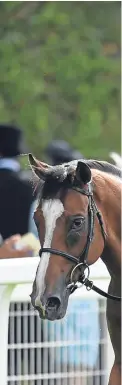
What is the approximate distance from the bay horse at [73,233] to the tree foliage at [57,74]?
877 centimetres

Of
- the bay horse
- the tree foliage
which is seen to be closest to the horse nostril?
the bay horse

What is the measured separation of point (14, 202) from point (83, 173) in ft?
7.47

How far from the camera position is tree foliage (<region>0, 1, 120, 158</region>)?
1416cm

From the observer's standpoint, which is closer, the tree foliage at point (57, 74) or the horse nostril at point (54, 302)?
the horse nostril at point (54, 302)

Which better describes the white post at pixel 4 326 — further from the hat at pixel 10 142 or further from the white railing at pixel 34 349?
the hat at pixel 10 142

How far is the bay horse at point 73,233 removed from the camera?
4.23m

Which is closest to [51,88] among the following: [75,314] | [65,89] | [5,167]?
[65,89]

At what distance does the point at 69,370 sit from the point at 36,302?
136 centimetres

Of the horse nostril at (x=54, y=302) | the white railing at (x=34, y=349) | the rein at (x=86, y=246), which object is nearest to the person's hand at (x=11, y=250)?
the white railing at (x=34, y=349)

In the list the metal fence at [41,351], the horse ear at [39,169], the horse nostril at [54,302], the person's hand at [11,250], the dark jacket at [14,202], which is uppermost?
the dark jacket at [14,202]

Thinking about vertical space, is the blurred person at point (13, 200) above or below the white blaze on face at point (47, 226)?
above

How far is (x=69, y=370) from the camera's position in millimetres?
5477

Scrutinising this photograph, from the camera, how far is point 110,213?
447 centimetres

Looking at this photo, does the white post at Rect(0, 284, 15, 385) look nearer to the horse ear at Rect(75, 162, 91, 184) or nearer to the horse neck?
the horse neck
